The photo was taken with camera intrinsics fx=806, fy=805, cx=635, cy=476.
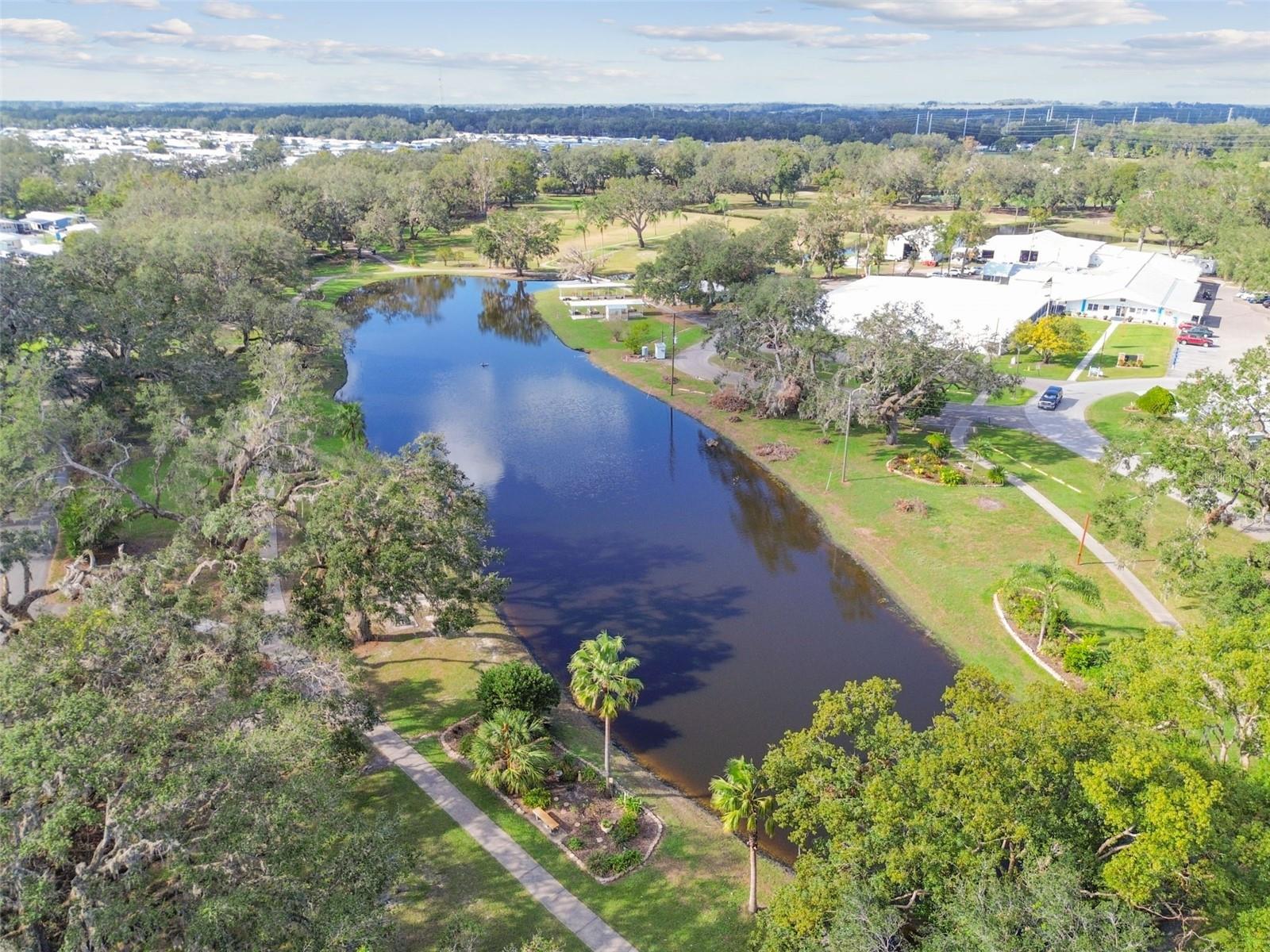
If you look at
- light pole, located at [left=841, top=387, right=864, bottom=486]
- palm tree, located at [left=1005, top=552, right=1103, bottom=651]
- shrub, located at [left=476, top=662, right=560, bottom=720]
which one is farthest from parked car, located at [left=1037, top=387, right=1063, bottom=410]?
shrub, located at [left=476, top=662, right=560, bottom=720]

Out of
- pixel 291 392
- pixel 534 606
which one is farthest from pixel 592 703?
pixel 291 392

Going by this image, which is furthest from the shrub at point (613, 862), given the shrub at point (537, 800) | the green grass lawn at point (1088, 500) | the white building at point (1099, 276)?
the white building at point (1099, 276)

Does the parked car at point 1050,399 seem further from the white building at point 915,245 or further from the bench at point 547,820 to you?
the bench at point 547,820

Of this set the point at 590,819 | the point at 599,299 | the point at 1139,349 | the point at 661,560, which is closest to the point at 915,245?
the point at 1139,349

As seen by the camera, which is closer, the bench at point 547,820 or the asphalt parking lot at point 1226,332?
the bench at point 547,820

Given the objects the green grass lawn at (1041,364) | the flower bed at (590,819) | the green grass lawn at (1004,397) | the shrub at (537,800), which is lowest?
the flower bed at (590,819)

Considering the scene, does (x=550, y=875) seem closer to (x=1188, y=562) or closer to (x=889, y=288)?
(x=1188, y=562)

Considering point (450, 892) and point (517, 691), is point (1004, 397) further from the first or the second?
point (450, 892)
